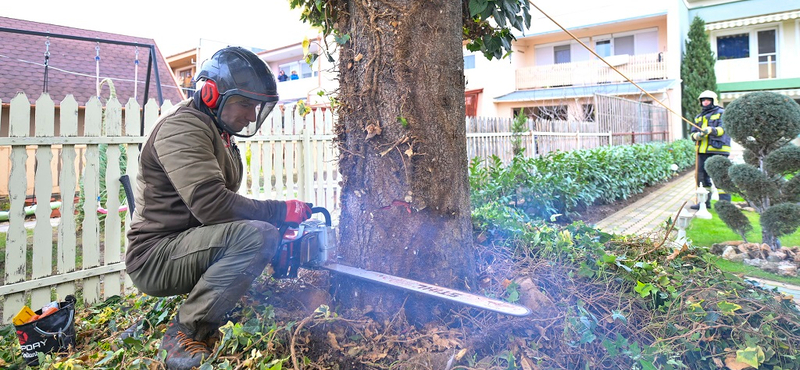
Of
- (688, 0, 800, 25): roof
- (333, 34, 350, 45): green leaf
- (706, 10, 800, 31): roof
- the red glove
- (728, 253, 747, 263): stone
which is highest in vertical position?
(688, 0, 800, 25): roof

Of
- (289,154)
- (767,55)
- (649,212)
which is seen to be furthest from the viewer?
(767,55)

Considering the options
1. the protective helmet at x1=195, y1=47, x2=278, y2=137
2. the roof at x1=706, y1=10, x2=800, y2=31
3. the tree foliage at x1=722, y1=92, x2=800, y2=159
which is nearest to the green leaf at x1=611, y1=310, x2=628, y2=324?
the protective helmet at x1=195, y1=47, x2=278, y2=137

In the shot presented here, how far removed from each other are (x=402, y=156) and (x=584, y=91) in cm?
2087

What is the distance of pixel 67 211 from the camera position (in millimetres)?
3602

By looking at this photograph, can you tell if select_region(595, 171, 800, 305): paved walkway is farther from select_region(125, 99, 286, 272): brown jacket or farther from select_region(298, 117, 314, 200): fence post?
select_region(125, 99, 286, 272): brown jacket

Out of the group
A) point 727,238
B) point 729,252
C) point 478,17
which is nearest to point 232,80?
point 478,17

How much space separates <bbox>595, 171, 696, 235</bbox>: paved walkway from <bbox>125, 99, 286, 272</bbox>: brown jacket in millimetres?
4633

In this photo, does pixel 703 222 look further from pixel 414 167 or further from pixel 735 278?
pixel 414 167

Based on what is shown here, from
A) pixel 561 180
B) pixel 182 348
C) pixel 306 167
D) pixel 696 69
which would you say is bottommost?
pixel 182 348

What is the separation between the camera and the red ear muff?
2.29m

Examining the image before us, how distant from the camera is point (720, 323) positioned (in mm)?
2121

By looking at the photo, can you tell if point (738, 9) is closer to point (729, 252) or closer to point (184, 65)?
point (729, 252)

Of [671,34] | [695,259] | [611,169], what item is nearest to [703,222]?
[611,169]

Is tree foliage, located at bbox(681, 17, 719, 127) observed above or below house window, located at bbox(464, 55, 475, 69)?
below
